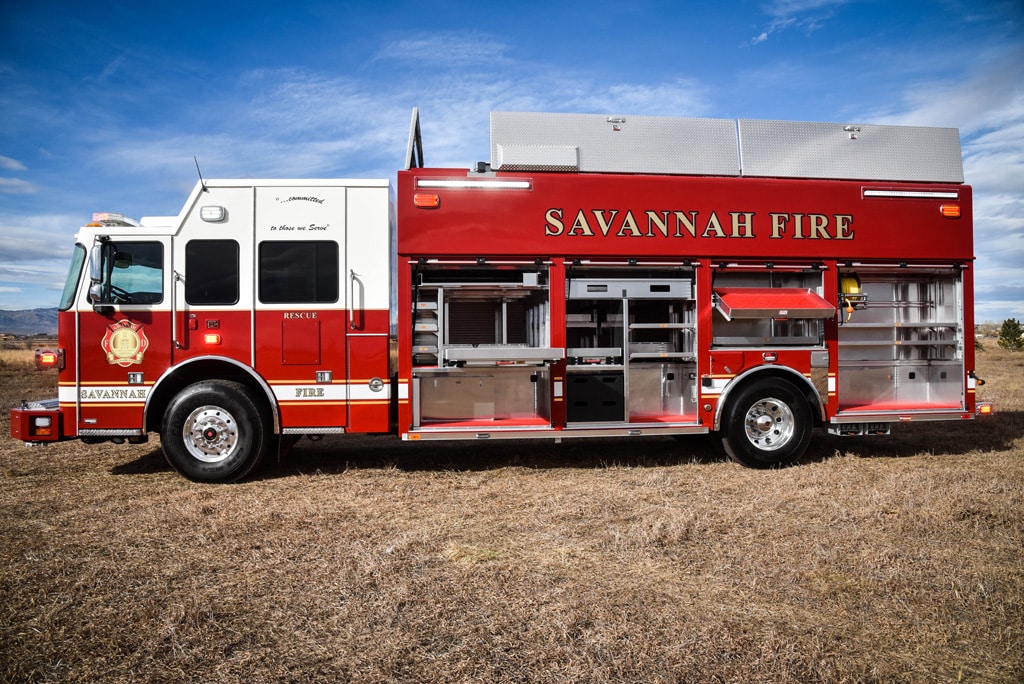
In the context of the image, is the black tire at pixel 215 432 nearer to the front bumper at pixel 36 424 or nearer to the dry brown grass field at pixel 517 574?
the dry brown grass field at pixel 517 574

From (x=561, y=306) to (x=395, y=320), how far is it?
1.76 meters

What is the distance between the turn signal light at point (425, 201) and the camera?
6.72 metres

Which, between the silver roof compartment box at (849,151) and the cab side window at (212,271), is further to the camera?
the silver roof compartment box at (849,151)

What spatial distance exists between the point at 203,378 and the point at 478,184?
3521 mm

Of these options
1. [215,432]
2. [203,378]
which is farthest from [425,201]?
[215,432]

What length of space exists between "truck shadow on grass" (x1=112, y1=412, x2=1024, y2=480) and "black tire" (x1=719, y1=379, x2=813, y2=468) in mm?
491

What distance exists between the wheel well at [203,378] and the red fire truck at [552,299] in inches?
1.2

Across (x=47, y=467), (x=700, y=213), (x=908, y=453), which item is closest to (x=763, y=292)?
(x=700, y=213)

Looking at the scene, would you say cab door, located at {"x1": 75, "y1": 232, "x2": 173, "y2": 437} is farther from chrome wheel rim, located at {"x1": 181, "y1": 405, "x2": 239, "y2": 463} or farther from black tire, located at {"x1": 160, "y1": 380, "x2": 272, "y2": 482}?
chrome wheel rim, located at {"x1": 181, "y1": 405, "x2": 239, "y2": 463}

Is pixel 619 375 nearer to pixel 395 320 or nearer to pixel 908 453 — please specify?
pixel 395 320

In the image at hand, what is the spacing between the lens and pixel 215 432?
657 cm

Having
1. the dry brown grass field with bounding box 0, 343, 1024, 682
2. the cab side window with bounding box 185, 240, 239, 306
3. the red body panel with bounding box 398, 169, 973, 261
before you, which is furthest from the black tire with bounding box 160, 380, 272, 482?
the red body panel with bounding box 398, 169, 973, 261

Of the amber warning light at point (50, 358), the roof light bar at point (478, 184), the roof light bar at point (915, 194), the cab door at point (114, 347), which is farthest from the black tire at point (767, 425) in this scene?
the amber warning light at point (50, 358)

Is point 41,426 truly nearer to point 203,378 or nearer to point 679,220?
point 203,378
